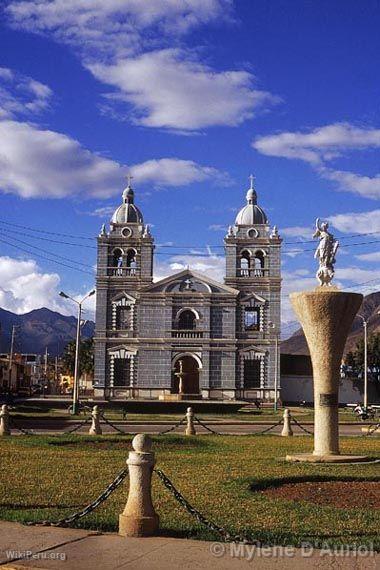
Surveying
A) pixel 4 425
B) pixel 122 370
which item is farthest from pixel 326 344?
pixel 122 370

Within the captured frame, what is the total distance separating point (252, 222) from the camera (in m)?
65.7

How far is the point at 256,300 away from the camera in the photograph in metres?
63.9

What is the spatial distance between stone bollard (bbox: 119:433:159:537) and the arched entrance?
2089 inches

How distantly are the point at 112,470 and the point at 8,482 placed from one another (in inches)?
92.5

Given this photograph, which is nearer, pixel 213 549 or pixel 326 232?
pixel 213 549

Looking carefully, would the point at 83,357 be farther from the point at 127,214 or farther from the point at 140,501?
the point at 140,501

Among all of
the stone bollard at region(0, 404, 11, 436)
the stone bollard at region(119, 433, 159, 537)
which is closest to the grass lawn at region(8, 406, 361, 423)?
the stone bollard at region(0, 404, 11, 436)

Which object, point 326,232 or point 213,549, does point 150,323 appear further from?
point 213,549

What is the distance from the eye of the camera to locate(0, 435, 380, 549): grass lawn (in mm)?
8539

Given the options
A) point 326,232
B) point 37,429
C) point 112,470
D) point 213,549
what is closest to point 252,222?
point 37,429

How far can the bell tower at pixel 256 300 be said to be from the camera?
6291 cm

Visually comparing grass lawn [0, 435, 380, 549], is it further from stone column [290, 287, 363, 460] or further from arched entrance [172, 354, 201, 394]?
arched entrance [172, 354, 201, 394]

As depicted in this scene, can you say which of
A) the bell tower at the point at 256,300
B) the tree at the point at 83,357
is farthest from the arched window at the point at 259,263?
the tree at the point at 83,357

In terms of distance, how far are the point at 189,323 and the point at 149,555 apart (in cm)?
5694
